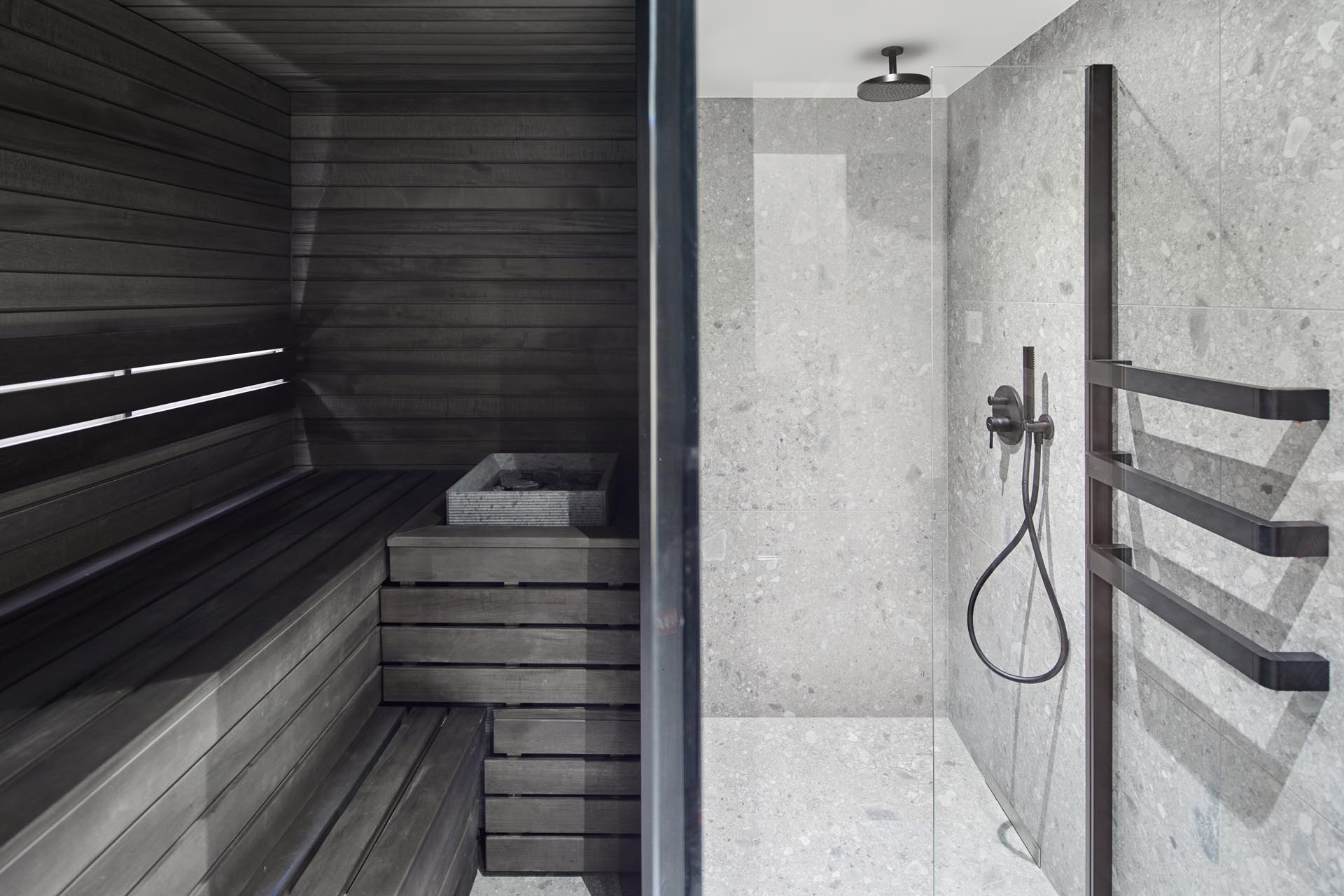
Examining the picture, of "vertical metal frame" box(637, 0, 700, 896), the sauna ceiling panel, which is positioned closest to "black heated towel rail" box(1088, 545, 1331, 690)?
"vertical metal frame" box(637, 0, 700, 896)

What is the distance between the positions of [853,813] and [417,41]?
7.17 feet

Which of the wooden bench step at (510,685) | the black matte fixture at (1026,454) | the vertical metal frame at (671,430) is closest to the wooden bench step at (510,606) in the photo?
the wooden bench step at (510,685)

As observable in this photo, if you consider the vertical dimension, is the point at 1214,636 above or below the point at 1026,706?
above

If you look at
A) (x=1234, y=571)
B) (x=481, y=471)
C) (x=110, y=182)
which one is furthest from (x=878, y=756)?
(x=110, y=182)

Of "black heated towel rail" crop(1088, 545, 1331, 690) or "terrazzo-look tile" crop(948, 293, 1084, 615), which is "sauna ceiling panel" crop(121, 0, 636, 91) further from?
"black heated towel rail" crop(1088, 545, 1331, 690)

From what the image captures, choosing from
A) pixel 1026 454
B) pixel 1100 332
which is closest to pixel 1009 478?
pixel 1026 454

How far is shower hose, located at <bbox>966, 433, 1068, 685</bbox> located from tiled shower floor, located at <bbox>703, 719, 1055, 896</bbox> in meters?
0.14

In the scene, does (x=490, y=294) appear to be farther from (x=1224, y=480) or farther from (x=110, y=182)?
(x=1224, y=480)

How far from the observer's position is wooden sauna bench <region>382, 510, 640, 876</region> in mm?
2111

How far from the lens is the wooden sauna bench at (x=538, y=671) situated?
2111mm

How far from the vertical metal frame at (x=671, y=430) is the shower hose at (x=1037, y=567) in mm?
457

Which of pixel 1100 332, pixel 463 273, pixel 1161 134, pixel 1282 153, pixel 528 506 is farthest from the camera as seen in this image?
pixel 463 273

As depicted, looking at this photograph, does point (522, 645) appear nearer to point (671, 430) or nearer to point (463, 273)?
point (671, 430)

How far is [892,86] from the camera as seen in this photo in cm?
152
